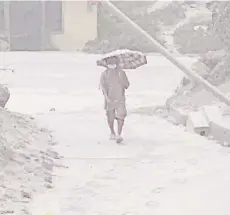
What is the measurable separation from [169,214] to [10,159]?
2.12 metres

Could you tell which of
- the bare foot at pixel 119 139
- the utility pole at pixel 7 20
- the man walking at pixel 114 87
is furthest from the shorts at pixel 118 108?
the utility pole at pixel 7 20

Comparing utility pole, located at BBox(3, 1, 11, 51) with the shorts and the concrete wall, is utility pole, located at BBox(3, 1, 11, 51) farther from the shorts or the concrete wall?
the shorts

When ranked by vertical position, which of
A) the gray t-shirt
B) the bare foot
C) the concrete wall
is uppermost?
the gray t-shirt

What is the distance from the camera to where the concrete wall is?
80.4ft

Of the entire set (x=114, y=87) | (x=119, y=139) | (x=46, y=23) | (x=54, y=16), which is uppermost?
(x=114, y=87)

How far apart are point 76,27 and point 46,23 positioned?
1212 millimetres

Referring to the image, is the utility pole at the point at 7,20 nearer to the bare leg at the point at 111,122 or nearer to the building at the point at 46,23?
the building at the point at 46,23

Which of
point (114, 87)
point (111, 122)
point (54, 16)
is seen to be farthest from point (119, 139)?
point (54, 16)

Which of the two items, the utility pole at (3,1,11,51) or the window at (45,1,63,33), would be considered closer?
the utility pole at (3,1,11,51)

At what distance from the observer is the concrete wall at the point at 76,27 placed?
2452 centimetres

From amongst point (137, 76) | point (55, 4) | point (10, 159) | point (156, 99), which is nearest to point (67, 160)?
point (10, 159)

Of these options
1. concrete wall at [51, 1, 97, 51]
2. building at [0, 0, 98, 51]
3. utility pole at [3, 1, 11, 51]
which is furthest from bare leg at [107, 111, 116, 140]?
utility pole at [3, 1, 11, 51]

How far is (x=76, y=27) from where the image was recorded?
2481 cm

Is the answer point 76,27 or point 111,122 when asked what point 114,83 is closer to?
point 111,122
